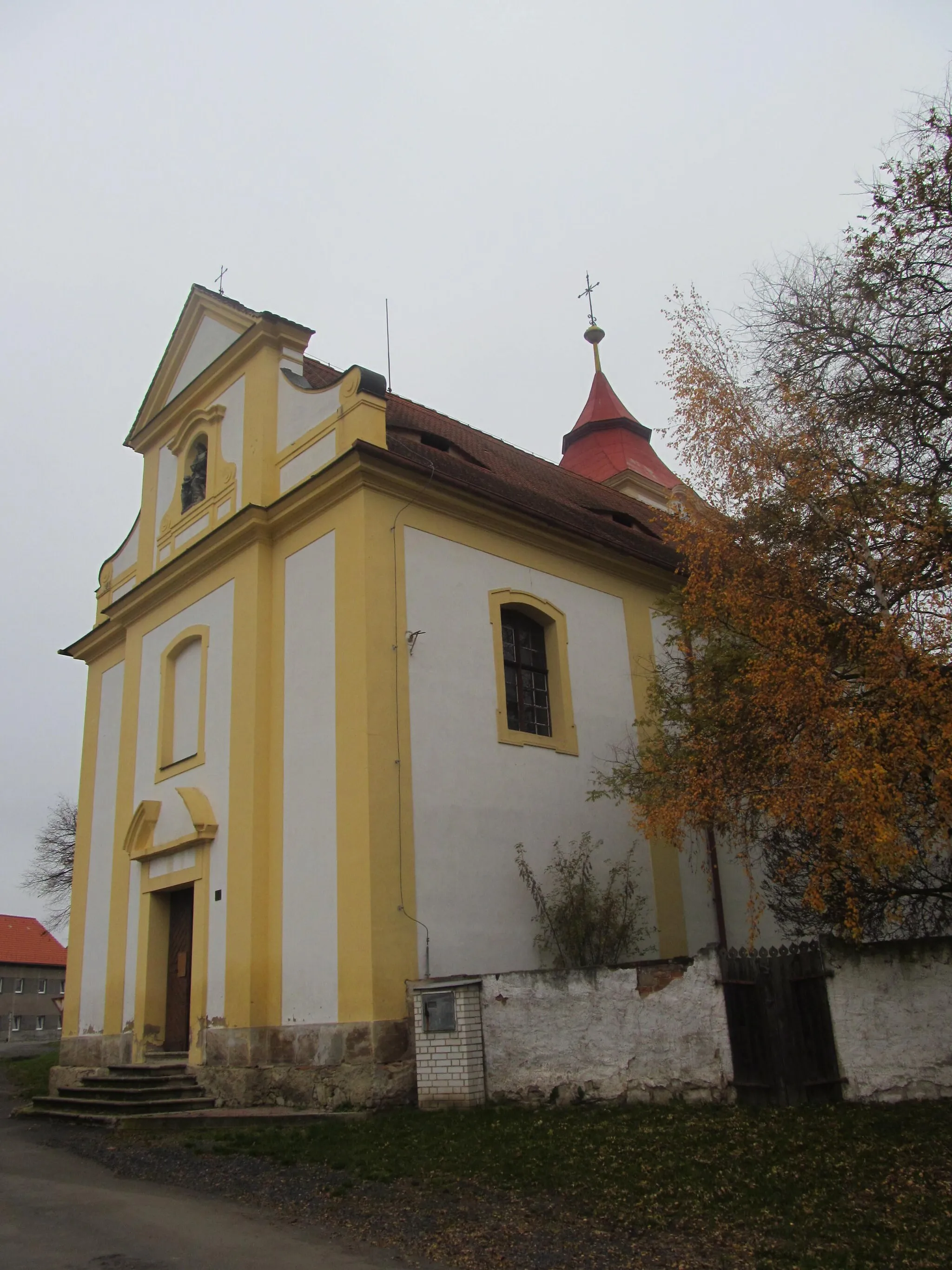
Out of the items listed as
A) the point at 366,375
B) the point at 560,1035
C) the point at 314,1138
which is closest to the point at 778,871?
the point at 560,1035

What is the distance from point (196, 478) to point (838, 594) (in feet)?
35.6

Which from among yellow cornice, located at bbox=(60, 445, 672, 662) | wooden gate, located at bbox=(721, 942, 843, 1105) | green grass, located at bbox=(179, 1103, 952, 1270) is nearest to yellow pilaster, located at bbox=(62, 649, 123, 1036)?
yellow cornice, located at bbox=(60, 445, 672, 662)

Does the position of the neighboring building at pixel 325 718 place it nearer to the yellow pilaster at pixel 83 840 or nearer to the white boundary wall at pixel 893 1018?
the yellow pilaster at pixel 83 840

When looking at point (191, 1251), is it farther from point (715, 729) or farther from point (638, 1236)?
point (715, 729)

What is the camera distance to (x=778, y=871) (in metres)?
9.29

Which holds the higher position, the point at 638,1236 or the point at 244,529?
the point at 244,529

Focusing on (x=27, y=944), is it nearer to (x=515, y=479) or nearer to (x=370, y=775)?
(x=515, y=479)

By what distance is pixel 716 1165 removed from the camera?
7.05m

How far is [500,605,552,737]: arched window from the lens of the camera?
557 inches

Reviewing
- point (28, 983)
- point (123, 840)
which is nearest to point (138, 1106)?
point (123, 840)

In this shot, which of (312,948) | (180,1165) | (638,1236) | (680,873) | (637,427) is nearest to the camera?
(638,1236)

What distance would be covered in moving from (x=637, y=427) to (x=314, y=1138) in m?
21.9

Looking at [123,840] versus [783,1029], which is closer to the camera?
[783,1029]

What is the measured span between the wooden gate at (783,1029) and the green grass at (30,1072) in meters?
10.1
